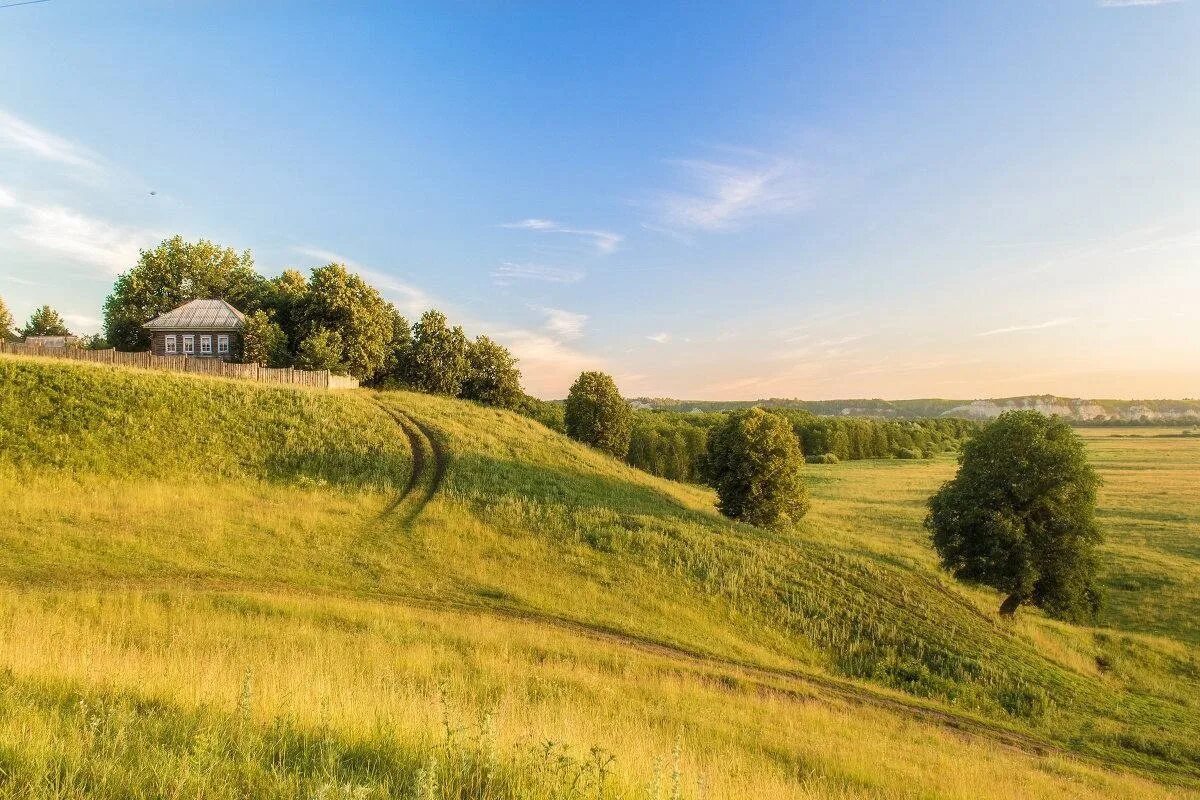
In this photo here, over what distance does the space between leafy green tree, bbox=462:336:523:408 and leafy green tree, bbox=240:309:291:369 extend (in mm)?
22612

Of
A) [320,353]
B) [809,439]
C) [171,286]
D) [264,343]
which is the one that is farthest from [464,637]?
[809,439]

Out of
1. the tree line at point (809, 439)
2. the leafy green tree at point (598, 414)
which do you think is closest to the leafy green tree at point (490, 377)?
the leafy green tree at point (598, 414)

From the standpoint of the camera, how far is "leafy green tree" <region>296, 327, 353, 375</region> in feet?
199

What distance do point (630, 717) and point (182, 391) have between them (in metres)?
44.5

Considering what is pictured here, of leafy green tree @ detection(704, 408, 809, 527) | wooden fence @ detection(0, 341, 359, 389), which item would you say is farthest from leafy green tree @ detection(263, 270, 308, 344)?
leafy green tree @ detection(704, 408, 809, 527)

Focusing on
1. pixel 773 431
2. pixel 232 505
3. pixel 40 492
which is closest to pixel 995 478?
pixel 773 431

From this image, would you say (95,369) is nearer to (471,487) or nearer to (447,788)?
(471,487)

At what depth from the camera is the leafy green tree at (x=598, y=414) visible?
242 feet

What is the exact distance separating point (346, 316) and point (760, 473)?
158 feet

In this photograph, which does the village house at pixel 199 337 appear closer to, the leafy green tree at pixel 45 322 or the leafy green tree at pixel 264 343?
the leafy green tree at pixel 264 343

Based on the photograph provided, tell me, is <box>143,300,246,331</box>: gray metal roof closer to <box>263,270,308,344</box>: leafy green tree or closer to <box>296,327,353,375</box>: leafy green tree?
<box>263,270,308,344</box>: leafy green tree

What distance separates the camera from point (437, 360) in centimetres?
7600

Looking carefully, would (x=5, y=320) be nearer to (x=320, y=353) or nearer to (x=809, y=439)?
(x=320, y=353)

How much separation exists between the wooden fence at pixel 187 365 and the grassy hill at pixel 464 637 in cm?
660
